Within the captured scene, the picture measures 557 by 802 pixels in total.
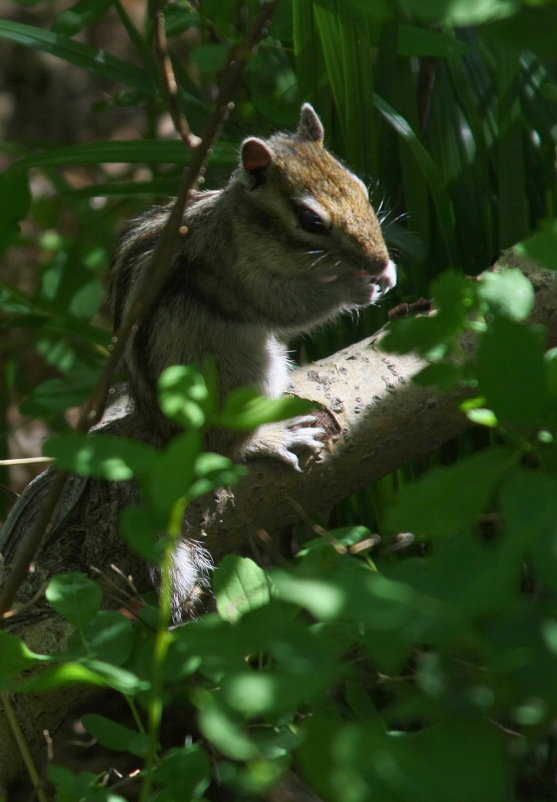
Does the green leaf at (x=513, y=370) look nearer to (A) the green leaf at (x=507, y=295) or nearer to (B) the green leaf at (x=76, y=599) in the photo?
(A) the green leaf at (x=507, y=295)

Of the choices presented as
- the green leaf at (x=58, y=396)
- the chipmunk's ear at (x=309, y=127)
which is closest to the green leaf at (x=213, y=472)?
the chipmunk's ear at (x=309, y=127)

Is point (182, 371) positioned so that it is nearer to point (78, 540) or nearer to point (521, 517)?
point (521, 517)

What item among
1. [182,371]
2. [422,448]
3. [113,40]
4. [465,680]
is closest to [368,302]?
[422,448]

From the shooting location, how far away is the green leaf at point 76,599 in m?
1.10

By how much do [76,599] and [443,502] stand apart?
541mm

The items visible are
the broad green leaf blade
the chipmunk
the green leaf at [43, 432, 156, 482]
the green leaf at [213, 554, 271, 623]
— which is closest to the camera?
the green leaf at [43, 432, 156, 482]

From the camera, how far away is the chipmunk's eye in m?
2.19

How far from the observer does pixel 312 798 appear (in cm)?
152

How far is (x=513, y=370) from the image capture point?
761 mm

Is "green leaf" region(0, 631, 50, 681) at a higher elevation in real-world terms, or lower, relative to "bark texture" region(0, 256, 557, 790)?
higher

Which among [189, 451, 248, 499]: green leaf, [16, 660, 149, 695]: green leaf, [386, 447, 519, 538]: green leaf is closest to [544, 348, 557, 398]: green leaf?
[386, 447, 519, 538]: green leaf

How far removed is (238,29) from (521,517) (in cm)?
93

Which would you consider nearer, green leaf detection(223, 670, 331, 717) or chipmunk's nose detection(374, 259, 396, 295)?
green leaf detection(223, 670, 331, 717)

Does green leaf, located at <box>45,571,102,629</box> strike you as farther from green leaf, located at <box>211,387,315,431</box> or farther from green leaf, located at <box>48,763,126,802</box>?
green leaf, located at <box>211,387,315,431</box>
